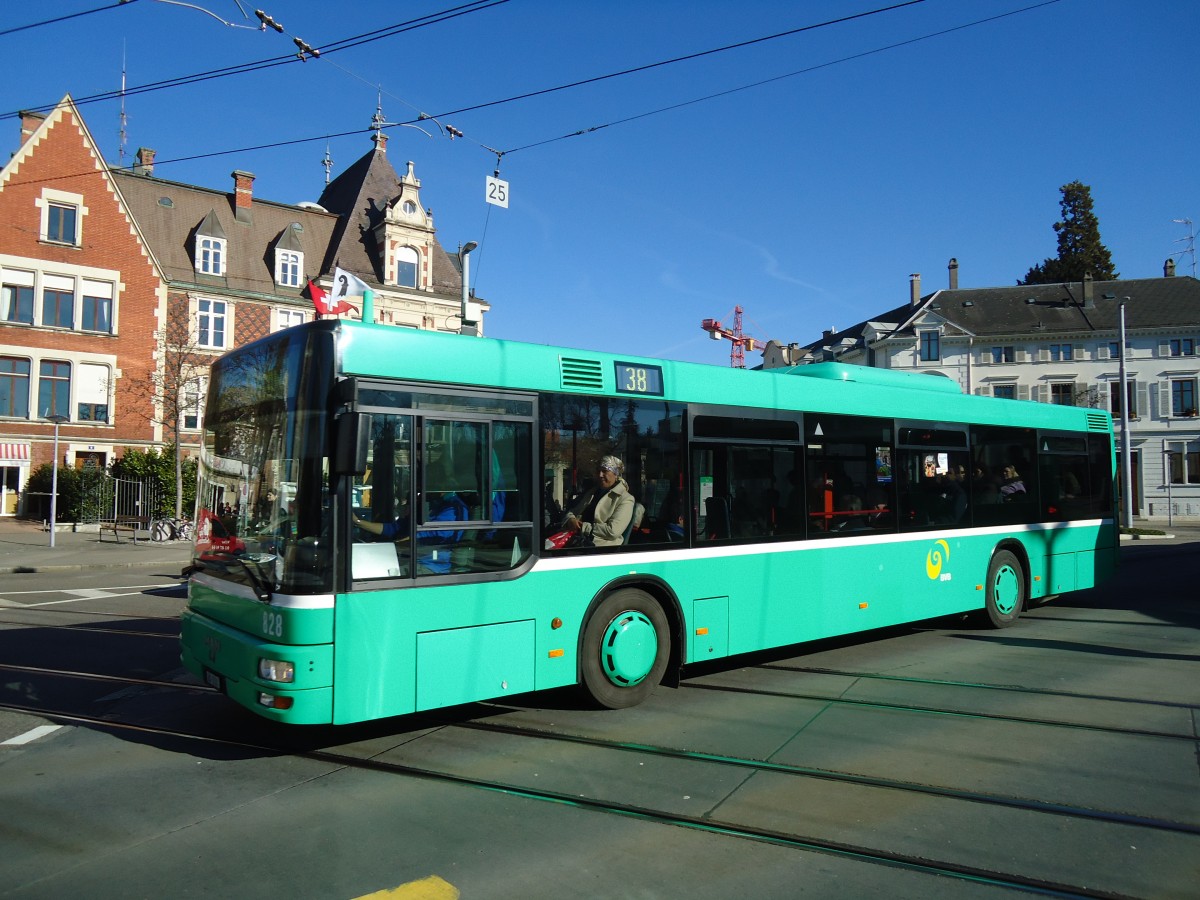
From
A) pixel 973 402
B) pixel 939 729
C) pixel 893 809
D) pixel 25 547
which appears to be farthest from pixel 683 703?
pixel 25 547

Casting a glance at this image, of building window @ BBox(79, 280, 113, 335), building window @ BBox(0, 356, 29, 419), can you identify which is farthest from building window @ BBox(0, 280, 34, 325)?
building window @ BBox(79, 280, 113, 335)

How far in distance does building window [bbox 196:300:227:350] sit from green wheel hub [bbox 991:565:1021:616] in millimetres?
34387

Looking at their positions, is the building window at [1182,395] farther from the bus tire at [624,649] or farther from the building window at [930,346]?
the bus tire at [624,649]

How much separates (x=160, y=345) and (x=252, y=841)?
114ft

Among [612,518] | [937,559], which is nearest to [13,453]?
[612,518]

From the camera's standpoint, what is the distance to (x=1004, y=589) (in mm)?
10391

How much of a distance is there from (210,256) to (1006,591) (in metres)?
36.8

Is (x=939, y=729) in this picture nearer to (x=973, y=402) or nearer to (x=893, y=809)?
(x=893, y=809)

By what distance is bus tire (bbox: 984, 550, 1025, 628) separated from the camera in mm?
10195

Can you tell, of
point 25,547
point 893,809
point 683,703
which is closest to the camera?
point 893,809

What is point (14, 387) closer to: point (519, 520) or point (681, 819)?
point (519, 520)

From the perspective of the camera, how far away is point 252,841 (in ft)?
13.7

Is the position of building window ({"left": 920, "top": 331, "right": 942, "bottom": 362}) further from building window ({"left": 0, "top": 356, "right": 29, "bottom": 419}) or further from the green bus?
the green bus

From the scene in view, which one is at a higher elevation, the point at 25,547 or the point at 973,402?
the point at 973,402
